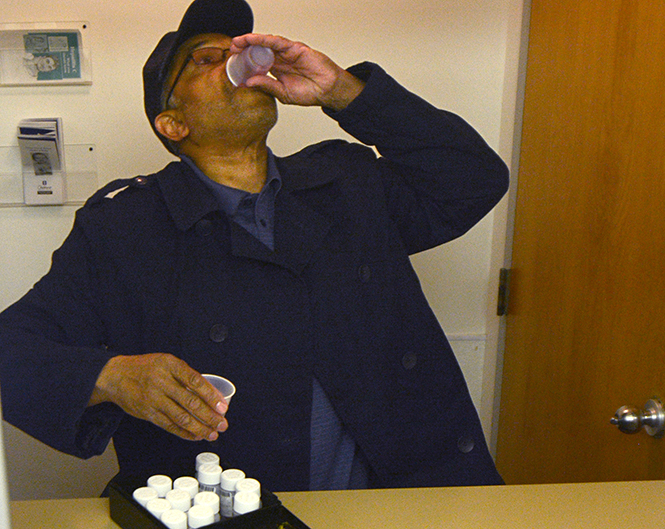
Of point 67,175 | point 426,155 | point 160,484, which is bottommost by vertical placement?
point 160,484

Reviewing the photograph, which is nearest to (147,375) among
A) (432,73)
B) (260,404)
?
(260,404)

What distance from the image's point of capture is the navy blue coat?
1.24 metres

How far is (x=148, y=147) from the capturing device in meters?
1.85

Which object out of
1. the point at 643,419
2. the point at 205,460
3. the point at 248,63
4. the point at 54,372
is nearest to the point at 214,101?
the point at 248,63

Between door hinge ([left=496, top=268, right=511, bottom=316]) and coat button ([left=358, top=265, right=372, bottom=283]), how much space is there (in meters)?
0.75

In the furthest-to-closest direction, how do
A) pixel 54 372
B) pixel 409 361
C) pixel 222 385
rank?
1. pixel 409 361
2. pixel 54 372
3. pixel 222 385

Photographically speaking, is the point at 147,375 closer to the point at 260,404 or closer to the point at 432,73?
the point at 260,404

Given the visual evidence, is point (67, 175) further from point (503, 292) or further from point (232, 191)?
point (503, 292)

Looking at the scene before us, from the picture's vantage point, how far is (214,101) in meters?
1.30

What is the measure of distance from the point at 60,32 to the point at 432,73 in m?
0.97

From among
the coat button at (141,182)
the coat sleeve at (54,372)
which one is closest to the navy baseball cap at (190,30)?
the coat button at (141,182)

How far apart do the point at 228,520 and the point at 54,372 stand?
0.42 metres

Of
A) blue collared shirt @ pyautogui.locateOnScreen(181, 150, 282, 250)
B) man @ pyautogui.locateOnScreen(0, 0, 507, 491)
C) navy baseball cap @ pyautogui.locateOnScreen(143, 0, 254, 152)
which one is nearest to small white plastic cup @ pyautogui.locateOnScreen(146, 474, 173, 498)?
man @ pyautogui.locateOnScreen(0, 0, 507, 491)

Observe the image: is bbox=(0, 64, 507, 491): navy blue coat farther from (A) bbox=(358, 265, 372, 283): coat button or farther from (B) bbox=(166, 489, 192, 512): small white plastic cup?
(B) bbox=(166, 489, 192, 512): small white plastic cup
